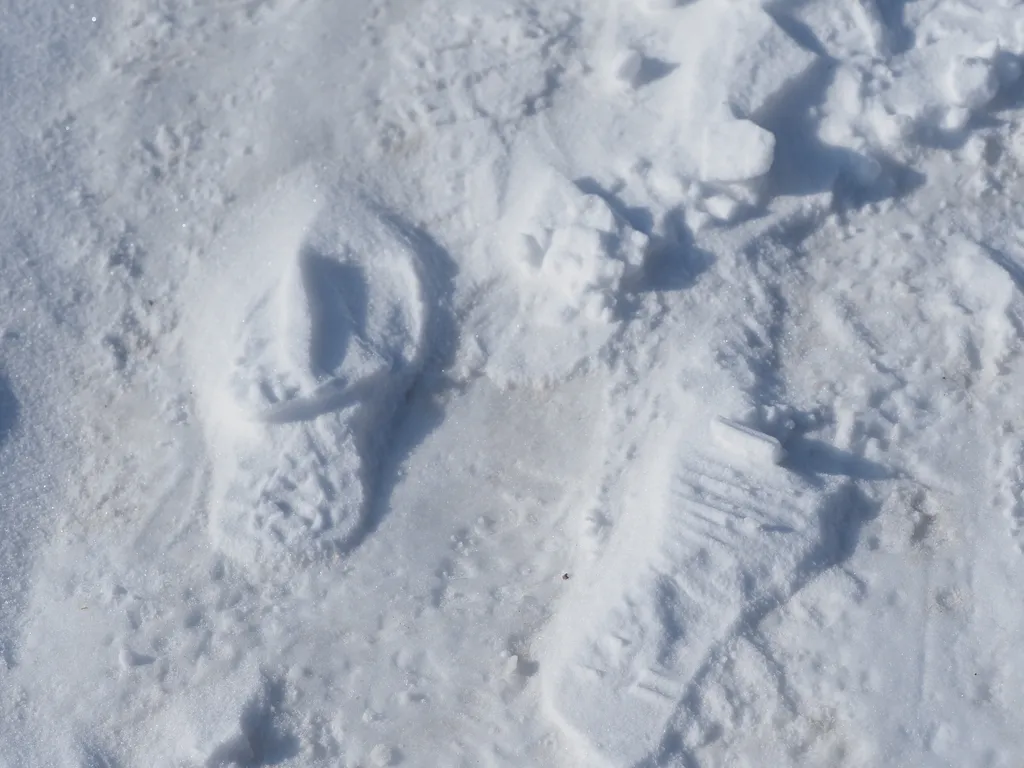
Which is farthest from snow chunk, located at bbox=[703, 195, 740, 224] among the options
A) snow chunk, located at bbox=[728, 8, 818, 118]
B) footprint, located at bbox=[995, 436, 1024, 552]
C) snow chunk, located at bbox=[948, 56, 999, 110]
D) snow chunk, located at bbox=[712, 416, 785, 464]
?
footprint, located at bbox=[995, 436, 1024, 552]

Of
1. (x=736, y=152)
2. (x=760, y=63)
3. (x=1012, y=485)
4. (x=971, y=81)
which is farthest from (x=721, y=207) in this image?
(x=1012, y=485)

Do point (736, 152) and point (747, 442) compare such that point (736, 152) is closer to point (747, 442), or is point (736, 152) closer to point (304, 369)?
point (747, 442)

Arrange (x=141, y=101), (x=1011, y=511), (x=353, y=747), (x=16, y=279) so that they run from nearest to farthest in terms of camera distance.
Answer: (x=353, y=747)
(x=1011, y=511)
(x=16, y=279)
(x=141, y=101)

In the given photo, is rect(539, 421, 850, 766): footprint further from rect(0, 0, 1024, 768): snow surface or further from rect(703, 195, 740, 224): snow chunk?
rect(703, 195, 740, 224): snow chunk

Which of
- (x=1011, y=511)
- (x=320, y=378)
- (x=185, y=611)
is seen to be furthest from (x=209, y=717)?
(x=1011, y=511)

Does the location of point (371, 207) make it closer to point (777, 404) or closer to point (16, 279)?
point (16, 279)

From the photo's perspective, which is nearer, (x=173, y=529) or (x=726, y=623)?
(x=726, y=623)

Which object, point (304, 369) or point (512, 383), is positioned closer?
point (304, 369)

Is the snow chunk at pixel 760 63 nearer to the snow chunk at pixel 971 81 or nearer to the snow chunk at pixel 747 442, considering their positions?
the snow chunk at pixel 971 81
